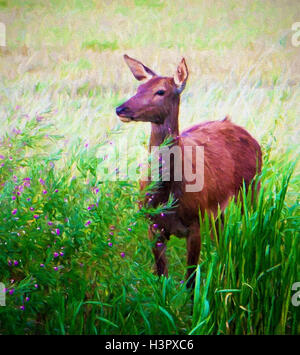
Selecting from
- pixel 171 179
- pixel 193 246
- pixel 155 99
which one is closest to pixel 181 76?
pixel 155 99

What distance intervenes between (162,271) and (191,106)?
7.80ft

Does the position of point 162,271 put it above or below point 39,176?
below

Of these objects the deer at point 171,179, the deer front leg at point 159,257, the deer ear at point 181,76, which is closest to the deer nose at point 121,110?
the deer at point 171,179

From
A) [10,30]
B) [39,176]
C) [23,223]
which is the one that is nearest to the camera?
[23,223]

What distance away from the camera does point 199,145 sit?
4.78 metres

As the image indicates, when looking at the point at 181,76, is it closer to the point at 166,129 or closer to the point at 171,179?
the point at 166,129

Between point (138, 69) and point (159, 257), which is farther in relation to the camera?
point (138, 69)

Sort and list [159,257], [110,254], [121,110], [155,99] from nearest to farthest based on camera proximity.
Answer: [110,254] → [121,110] → [155,99] → [159,257]

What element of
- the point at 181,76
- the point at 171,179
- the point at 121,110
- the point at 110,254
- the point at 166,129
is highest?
the point at 181,76

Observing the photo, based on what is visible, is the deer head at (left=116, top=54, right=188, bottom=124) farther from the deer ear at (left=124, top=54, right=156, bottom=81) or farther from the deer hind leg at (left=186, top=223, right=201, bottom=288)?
the deer hind leg at (left=186, top=223, right=201, bottom=288)
